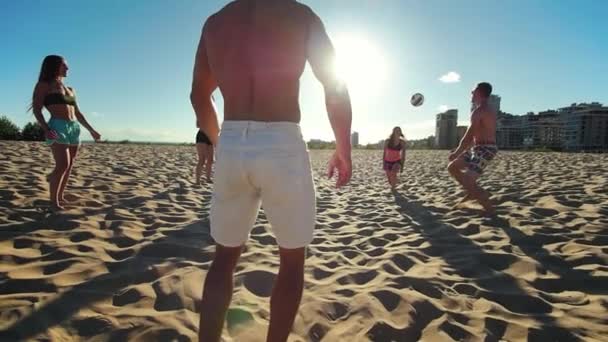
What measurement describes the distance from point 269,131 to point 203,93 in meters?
0.50

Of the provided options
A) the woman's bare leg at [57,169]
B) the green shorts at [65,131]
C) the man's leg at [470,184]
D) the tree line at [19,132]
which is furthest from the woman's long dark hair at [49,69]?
the tree line at [19,132]

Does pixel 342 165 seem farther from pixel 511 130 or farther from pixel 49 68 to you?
pixel 511 130

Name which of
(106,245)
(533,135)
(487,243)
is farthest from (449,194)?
(533,135)

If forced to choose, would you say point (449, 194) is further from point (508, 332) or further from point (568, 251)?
point (508, 332)

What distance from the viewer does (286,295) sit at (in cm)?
149

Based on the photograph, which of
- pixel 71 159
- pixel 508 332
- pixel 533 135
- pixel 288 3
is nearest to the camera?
pixel 288 3

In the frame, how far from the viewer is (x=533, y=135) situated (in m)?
99.9

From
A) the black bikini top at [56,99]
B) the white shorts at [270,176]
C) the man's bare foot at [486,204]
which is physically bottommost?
the man's bare foot at [486,204]

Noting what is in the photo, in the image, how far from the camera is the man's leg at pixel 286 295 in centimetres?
149

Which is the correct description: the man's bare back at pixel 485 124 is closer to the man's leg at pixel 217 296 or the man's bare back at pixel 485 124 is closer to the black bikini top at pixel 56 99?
the man's leg at pixel 217 296

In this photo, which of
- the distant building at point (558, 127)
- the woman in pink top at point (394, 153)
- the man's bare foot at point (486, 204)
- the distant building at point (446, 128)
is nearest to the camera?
the man's bare foot at point (486, 204)

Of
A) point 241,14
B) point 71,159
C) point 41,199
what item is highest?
point 241,14

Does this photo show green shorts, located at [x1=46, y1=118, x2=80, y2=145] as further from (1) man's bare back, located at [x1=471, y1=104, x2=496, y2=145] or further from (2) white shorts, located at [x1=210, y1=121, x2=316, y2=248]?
(1) man's bare back, located at [x1=471, y1=104, x2=496, y2=145]

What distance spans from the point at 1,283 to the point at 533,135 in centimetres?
11870
